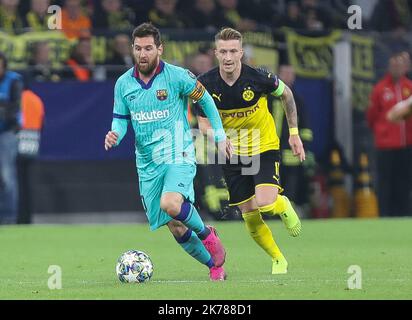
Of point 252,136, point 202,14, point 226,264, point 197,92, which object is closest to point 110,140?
point 197,92

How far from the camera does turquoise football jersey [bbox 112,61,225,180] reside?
36.6 feet

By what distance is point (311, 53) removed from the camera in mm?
19828

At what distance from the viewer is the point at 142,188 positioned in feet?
37.0

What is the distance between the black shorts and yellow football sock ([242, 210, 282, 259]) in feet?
0.70

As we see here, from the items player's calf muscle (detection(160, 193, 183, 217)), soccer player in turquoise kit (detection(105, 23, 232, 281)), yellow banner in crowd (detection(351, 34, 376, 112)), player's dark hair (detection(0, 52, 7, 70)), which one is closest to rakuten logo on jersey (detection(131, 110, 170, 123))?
soccer player in turquoise kit (detection(105, 23, 232, 281))

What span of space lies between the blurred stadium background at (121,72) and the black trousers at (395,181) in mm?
144

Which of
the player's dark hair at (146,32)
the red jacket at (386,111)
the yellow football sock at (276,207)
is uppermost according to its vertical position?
the red jacket at (386,111)

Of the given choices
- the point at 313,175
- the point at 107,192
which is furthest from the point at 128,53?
the point at 313,175

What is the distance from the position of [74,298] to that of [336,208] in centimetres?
1080

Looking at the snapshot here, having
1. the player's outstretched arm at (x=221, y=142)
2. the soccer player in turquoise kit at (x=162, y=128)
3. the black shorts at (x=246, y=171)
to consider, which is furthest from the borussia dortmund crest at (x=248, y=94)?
the soccer player in turquoise kit at (x=162, y=128)

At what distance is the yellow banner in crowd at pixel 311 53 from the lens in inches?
778

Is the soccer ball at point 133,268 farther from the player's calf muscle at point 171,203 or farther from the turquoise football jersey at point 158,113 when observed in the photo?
the turquoise football jersey at point 158,113

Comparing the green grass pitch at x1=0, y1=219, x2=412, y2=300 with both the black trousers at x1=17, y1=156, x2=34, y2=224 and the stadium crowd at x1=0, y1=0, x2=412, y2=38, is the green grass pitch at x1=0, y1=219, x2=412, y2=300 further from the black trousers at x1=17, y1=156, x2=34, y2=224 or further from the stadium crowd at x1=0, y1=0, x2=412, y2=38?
the stadium crowd at x1=0, y1=0, x2=412, y2=38

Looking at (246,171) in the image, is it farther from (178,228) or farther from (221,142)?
(178,228)
